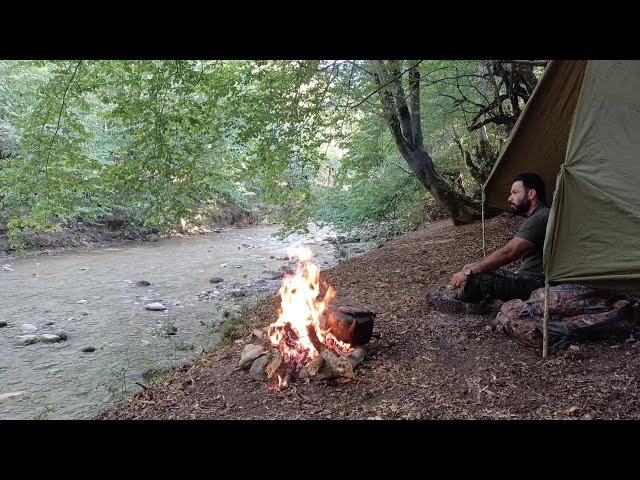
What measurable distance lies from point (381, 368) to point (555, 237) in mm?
1652

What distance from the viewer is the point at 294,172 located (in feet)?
27.1

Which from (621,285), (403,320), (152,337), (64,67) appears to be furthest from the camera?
(152,337)

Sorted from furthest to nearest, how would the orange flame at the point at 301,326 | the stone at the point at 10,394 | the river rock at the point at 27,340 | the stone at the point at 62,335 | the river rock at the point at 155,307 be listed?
the river rock at the point at 155,307 < the stone at the point at 62,335 < the river rock at the point at 27,340 < the stone at the point at 10,394 < the orange flame at the point at 301,326

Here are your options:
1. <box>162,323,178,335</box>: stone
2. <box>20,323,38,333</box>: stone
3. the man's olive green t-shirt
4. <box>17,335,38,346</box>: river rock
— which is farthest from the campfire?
<box>20,323,38,333</box>: stone

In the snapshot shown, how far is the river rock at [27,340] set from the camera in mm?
6239

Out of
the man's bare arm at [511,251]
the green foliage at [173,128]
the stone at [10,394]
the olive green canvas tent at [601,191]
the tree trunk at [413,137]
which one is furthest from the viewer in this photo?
the tree trunk at [413,137]

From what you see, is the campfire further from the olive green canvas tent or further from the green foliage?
the green foliage

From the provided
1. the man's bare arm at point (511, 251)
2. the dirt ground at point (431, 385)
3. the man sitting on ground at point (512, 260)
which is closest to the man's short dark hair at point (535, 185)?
the man sitting on ground at point (512, 260)

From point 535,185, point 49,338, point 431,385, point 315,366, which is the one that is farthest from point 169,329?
point 535,185

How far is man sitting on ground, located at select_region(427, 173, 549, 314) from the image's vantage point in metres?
4.02

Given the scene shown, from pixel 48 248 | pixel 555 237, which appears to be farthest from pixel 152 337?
pixel 48 248

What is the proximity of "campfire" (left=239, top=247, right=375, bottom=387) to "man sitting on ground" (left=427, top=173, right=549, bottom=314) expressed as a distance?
1168mm

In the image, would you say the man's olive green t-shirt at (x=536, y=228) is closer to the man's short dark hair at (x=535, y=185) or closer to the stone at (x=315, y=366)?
the man's short dark hair at (x=535, y=185)

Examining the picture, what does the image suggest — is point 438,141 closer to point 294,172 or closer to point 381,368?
point 294,172
